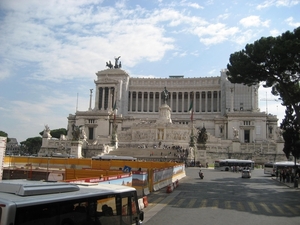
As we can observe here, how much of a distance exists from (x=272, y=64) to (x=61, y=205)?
99.9ft

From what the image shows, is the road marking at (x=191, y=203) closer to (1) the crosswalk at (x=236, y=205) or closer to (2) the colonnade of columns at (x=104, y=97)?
(1) the crosswalk at (x=236, y=205)

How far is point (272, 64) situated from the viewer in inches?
1271

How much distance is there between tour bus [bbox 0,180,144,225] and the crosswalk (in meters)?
9.77


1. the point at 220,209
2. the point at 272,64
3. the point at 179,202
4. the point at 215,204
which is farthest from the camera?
the point at 272,64

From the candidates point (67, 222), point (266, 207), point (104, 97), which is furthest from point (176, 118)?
point (67, 222)

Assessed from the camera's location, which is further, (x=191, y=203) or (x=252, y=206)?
(x=191, y=203)

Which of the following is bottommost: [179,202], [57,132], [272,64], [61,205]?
[179,202]

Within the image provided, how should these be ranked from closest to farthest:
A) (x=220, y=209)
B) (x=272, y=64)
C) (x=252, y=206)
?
(x=220, y=209), (x=252, y=206), (x=272, y=64)

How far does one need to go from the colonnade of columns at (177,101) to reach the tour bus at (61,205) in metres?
96.8

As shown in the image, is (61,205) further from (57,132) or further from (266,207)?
(57,132)

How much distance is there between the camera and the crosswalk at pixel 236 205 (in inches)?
629

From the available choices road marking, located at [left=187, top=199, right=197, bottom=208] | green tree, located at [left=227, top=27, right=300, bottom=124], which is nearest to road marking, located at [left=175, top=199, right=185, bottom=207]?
road marking, located at [left=187, top=199, right=197, bottom=208]

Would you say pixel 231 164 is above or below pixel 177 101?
below

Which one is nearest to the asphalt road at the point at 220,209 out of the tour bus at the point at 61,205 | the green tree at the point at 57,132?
the tour bus at the point at 61,205
